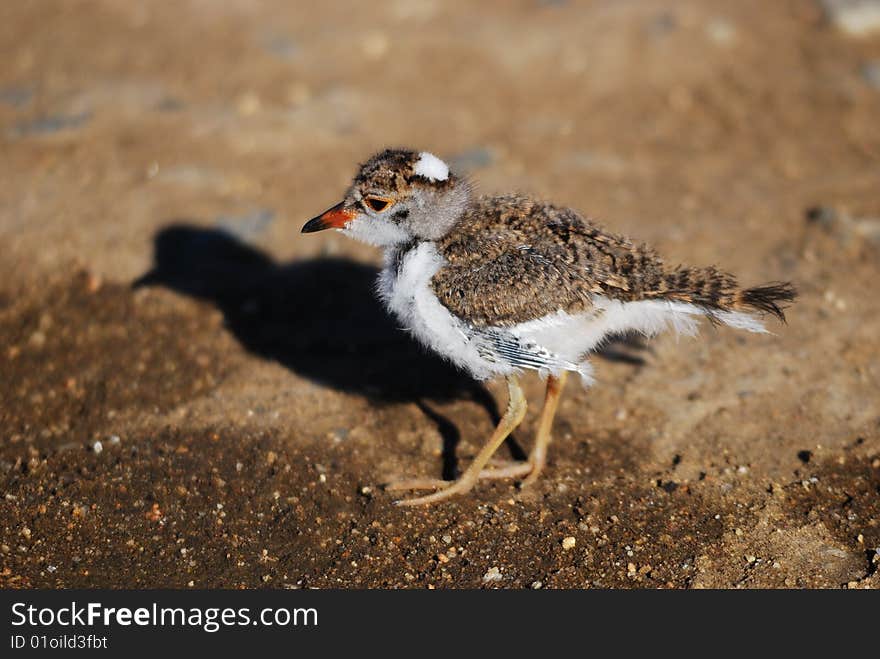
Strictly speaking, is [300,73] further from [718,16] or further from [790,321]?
[790,321]

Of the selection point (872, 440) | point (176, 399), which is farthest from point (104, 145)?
point (872, 440)

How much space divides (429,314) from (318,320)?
6.30ft

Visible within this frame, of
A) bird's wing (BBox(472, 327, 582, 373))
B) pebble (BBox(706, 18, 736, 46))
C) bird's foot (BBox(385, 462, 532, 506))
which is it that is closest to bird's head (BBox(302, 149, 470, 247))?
bird's wing (BBox(472, 327, 582, 373))

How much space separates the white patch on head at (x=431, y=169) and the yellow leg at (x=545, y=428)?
1192 millimetres

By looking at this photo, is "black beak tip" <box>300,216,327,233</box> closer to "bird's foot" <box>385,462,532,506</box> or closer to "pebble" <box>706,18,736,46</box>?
"bird's foot" <box>385,462,532,506</box>

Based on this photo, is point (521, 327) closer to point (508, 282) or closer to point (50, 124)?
point (508, 282)

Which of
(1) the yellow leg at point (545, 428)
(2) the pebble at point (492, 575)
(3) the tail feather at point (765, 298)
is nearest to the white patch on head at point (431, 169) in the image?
(1) the yellow leg at point (545, 428)

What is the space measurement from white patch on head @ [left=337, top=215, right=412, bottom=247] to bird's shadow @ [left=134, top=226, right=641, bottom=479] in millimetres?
1028

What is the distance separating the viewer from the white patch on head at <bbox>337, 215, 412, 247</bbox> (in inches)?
190

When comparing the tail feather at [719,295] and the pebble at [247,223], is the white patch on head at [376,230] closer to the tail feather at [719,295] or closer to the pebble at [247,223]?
the tail feather at [719,295]

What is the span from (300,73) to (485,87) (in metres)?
1.68

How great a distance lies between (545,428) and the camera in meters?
5.04

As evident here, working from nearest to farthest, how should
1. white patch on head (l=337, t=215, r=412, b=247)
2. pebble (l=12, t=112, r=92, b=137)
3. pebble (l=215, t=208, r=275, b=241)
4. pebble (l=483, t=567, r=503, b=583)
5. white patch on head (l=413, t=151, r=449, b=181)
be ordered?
pebble (l=483, t=567, r=503, b=583), white patch on head (l=413, t=151, r=449, b=181), white patch on head (l=337, t=215, r=412, b=247), pebble (l=215, t=208, r=275, b=241), pebble (l=12, t=112, r=92, b=137)

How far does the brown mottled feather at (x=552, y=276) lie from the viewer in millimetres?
4426
